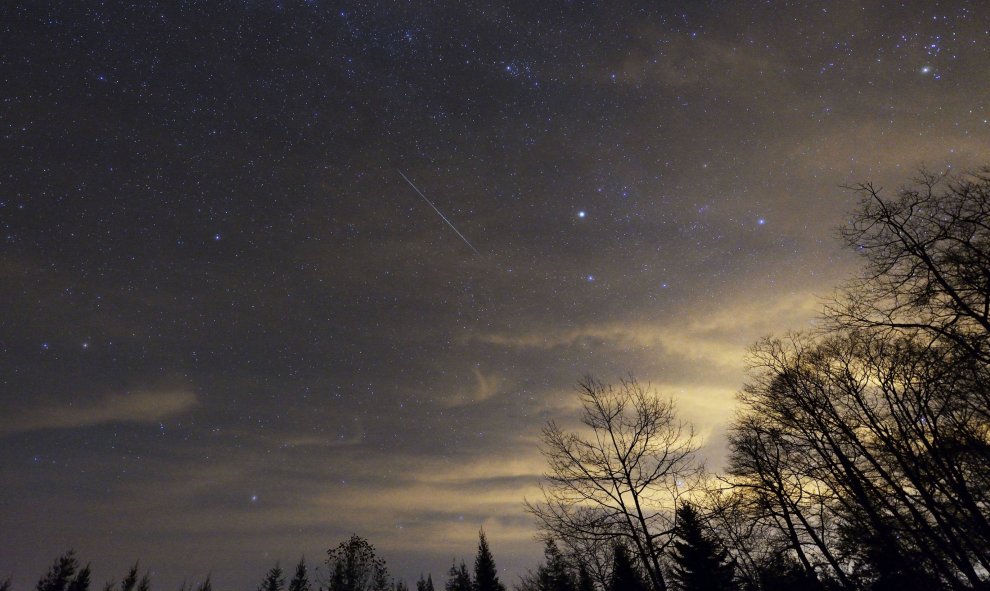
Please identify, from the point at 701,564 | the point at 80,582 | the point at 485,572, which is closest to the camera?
the point at 701,564

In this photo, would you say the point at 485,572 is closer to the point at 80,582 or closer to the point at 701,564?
the point at 701,564

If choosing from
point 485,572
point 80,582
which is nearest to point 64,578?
point 80,582

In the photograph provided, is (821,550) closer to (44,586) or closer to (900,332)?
(900,332)

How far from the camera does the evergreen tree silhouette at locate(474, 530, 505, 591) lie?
3729 cm

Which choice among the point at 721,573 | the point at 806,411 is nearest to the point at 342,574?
the point at 721,573

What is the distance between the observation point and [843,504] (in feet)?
46.0

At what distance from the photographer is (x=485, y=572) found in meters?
37.8

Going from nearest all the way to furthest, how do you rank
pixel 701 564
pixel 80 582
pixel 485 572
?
pixel 701 564, pixel 485 572, pixel 80 582

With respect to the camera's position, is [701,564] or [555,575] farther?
[555,575]

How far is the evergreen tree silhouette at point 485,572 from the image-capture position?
37.3 metres

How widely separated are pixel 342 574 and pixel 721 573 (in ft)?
145

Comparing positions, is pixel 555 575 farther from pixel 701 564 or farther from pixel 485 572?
pixel 701 564

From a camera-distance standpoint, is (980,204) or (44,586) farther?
(44,586)

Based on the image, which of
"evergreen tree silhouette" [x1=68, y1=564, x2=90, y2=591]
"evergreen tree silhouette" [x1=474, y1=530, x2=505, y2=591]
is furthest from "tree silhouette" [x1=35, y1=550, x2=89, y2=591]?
"evergreen tree silhouette" [x1=474, y1=530, x2=505, y2=591]
